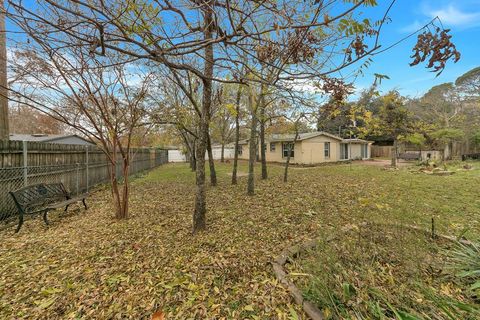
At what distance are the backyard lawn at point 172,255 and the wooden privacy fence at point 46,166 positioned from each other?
967mm

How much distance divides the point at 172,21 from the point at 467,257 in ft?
15.9

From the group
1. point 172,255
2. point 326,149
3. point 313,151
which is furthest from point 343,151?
point 172,255

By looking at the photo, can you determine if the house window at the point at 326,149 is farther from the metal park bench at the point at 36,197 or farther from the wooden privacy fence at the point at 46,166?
the metal park bench at the point at 36,197

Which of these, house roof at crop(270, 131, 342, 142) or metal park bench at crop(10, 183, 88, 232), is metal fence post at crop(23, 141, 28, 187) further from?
house roof at crop(270, 131, 342, 142)

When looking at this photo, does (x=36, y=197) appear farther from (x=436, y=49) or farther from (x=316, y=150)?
(x=316, y=150)

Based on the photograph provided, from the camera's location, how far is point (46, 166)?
227 inches

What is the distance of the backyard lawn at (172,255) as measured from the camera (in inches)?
86.8

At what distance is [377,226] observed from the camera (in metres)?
3.87

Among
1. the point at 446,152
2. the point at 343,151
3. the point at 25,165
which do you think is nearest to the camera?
the point at 25,165

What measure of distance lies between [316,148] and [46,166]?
17873 mm

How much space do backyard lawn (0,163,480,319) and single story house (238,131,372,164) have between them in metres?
12.9

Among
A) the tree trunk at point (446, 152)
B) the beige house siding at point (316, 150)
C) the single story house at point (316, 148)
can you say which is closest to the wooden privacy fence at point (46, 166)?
the single story house at point (316, 148)

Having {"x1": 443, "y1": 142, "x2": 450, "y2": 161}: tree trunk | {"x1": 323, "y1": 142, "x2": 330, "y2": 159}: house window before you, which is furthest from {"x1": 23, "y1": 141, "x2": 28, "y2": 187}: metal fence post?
{"x1": 443, "y1": 142, "x2": 450, "y2": 161}: tree trunk

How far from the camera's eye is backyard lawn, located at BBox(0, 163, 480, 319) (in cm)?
221
